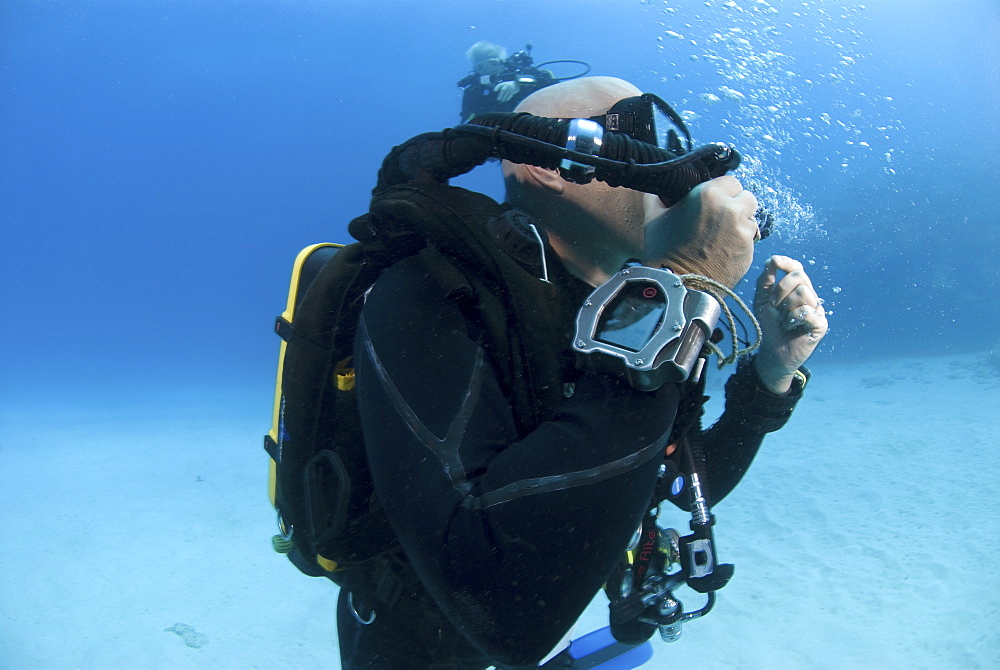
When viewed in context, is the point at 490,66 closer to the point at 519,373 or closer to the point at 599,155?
the point at 599,155

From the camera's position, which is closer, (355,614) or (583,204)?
(583,204)

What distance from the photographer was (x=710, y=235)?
1129 mm

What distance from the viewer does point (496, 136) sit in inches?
44.8

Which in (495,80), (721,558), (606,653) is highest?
(495,80)

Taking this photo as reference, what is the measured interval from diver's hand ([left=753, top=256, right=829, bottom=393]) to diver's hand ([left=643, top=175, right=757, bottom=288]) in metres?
0.28

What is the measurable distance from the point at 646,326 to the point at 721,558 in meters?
6.39

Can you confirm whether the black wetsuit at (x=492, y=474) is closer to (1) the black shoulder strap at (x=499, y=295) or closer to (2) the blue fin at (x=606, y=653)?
(1) the black shoulder strap at (x=499, y=295)

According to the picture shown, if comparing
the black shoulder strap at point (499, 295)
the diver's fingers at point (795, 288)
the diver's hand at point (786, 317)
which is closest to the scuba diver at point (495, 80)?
the diver's hand at point (786, 317)

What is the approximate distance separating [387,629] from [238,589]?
17.3ft

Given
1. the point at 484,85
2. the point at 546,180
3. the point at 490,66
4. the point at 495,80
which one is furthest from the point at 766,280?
the point at 490,66

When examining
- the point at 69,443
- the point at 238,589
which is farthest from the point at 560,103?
the point at 69,443

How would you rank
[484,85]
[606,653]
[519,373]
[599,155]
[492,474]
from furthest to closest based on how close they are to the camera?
[484,85] < [606,653] < [519,373] < [599,155] < [492,474]

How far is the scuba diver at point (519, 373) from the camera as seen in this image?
35.8 inches

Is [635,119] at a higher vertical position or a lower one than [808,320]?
higher
